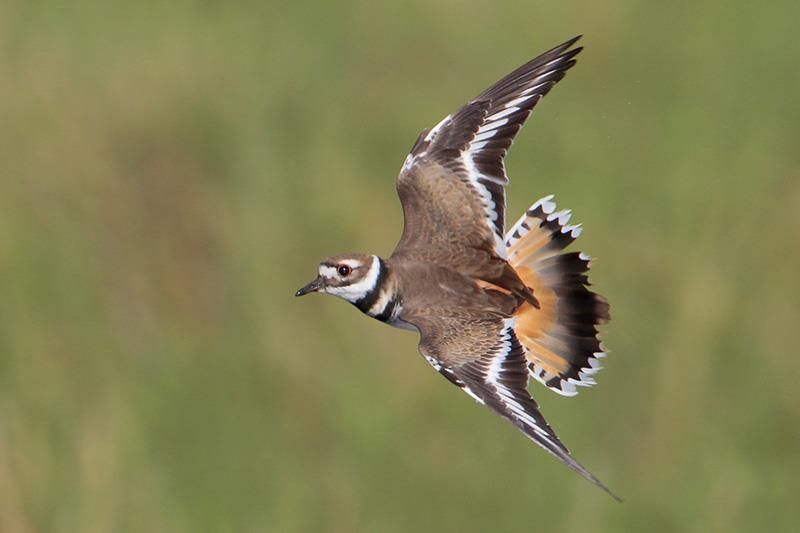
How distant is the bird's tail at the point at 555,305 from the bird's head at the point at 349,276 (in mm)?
787

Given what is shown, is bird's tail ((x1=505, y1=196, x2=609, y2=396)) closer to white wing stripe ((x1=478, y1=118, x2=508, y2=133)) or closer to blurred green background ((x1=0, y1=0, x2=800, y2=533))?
white wing stripe ((x1=478, y1=118, x2=508, y2=133))

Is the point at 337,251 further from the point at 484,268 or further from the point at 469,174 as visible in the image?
the point at 484,268

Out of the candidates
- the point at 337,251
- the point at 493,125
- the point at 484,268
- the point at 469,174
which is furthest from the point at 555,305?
the point at 337,251

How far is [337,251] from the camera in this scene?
39.4 feet

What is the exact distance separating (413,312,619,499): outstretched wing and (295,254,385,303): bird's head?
0.88 feet

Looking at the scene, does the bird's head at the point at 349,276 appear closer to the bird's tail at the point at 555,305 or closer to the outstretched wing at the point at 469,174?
the outstretched wing at the point at 469,174

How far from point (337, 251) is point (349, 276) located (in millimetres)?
3522

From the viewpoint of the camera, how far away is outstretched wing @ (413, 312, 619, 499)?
7824mm

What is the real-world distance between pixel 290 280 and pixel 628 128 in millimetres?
2625

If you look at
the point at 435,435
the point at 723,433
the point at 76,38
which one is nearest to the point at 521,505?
the point at 435,435

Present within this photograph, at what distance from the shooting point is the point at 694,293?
12484mm

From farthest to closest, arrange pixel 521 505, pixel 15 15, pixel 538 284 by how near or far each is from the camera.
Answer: pixel 15 15
pixel 521 505
pixel 538 284

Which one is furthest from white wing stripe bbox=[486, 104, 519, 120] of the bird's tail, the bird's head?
the bird's head

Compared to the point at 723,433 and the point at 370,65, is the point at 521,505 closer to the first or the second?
the point at 723,433
